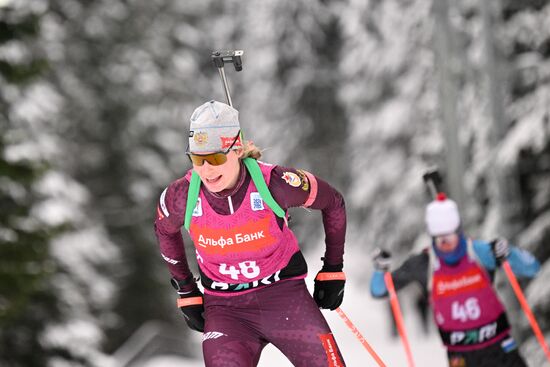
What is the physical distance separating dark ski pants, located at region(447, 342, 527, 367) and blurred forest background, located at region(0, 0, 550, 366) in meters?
6.10

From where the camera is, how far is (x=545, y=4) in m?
14.8

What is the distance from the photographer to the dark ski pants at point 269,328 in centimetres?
548

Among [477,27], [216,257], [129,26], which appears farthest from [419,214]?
[216,257]

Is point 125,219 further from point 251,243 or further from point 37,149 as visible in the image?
point 251,243

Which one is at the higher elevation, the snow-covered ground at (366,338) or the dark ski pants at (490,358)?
the dark ski pants at (490,358)

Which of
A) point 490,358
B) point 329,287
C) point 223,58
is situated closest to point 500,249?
point 490,358

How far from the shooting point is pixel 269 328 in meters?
5.60

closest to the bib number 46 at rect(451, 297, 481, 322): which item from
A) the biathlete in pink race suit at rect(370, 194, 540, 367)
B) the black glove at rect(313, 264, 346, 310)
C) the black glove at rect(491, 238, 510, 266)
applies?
the biathlete in pink race suit at rect(370, 194, 540, 367)

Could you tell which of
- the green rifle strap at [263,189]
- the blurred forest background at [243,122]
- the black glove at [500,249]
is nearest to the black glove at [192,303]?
the green rifle strap at [263,189]

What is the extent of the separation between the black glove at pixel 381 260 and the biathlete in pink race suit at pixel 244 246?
2.20 meters

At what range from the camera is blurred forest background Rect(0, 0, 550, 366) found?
14477 mm

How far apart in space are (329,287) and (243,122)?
30664 mm

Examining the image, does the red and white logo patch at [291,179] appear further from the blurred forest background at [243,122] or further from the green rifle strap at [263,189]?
the blurred forest background at [243,122]

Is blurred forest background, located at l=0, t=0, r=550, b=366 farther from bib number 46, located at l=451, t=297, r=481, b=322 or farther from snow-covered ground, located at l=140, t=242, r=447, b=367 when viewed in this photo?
bib number 46, located at l=451, t=297, r=481, b=322
